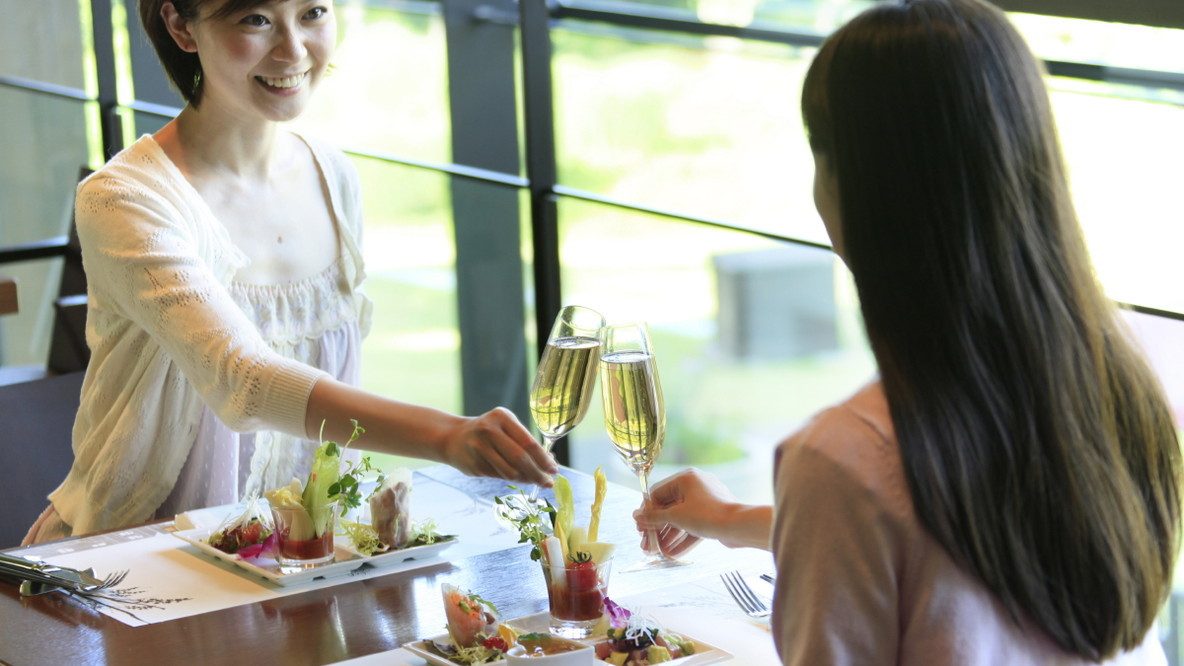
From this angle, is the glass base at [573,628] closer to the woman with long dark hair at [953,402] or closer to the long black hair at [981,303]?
the woman with long dark hair at [953,402]

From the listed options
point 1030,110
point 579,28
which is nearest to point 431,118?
point 579,28

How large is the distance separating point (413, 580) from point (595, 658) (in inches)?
13.0

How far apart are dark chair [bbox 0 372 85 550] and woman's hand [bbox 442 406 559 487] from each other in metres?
1.24

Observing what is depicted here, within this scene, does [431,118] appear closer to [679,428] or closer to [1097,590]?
[679,428]

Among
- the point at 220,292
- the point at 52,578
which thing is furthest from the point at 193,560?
the point at 220,292

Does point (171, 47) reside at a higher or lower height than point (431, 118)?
lower

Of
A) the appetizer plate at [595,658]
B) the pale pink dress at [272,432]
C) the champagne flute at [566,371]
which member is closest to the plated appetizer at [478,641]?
the appetizer plate at [595,658]

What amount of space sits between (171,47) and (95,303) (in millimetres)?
430

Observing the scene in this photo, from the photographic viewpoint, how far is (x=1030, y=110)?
3.12 feet

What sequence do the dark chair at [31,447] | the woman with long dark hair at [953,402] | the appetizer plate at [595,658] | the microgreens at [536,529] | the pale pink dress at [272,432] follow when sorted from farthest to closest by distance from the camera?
the dark chair at [31,447], the pale pink dress at [272,432], the microgreens at [536,529], the appetizer plate at [595,658], the woman with long dark hair at [953,402]

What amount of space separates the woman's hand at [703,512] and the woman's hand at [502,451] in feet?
0.39

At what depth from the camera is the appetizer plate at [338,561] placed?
5.02 feet

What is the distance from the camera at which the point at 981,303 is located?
931 millimetres

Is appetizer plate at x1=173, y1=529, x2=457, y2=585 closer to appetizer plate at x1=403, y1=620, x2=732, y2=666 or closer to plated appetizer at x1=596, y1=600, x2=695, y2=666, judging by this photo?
appetizer plate at x1=403, y1=620, x2=732, y2=666
